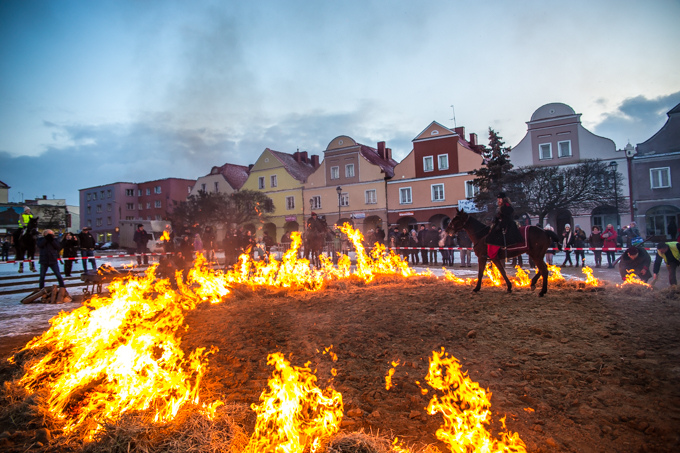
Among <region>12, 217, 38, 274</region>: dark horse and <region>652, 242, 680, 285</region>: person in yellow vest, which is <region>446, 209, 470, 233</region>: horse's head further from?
<region>12, 217, 38, 274</region>: dark horse

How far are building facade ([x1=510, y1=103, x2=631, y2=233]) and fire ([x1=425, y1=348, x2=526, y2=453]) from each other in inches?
1169

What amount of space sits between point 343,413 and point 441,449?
1012 mm

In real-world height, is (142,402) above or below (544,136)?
below

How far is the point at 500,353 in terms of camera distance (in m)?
5.02

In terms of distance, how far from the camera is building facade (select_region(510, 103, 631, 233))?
30.3m

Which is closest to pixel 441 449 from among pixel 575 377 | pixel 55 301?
pixel 575 377

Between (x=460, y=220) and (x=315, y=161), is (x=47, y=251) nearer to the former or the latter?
(x=460, y=220)

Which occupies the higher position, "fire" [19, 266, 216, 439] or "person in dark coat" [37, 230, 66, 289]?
"person in dark coat" [37, 230, 66, 289]

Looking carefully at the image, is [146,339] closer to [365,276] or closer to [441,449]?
[441,449]

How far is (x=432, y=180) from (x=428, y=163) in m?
1.77

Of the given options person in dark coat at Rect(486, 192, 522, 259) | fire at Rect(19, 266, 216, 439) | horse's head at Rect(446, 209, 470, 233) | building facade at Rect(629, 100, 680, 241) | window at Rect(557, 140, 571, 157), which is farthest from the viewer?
window at Rect(557, 140, 571, 157)

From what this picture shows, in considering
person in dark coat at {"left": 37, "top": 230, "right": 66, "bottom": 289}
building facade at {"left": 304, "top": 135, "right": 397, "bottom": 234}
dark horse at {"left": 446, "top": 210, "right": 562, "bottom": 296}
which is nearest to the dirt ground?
dark horse at {"left": 446, "top": 210, "right": 562, "bottom": 296}

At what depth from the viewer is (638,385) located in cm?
394

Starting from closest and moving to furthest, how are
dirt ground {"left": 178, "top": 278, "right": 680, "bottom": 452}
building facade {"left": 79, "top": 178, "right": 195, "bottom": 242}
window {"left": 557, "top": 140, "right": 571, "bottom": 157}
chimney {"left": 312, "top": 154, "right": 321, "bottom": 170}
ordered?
dirt ground {"left": 178, "top": 278, "right": 680, "bottom": 452} → window {"left": 557, "top": 140, "right": 571, "bottom": 157} → chimney {"left": 312, "top": 154, "right": 321, "bottom": 170} → building facade {"left": 79, "top": 178, "right": 195, "bottom": 242}
